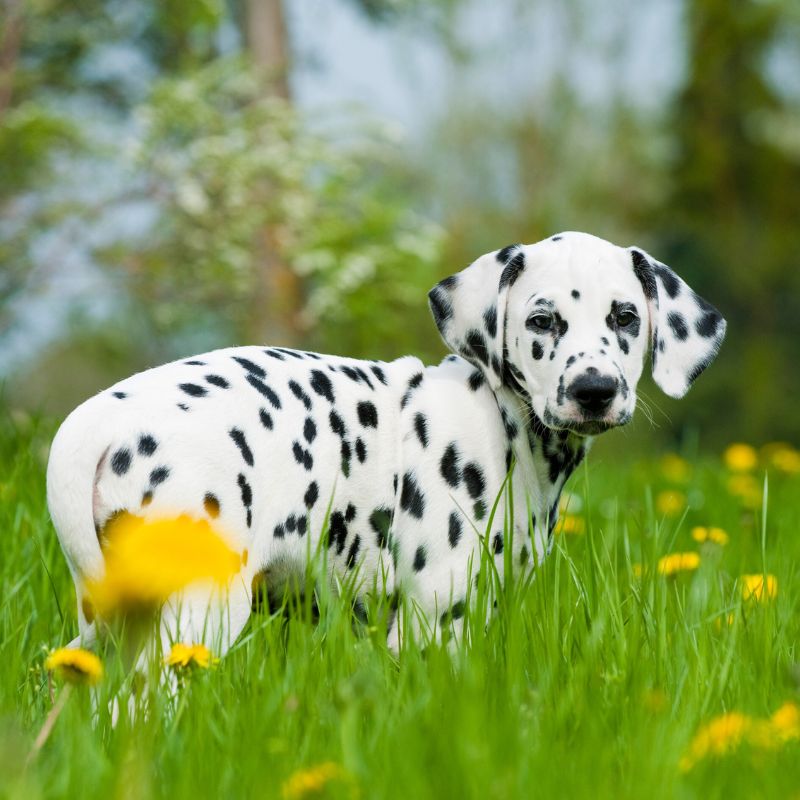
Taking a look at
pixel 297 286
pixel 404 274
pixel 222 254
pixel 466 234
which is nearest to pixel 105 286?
pixel 222 254

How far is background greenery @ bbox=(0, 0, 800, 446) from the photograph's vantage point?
453 inches

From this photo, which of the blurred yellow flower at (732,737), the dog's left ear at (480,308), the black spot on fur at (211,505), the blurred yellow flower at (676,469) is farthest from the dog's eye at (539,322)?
→ the blurred yellow flower at (676,469)

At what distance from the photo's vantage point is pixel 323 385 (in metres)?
3.31

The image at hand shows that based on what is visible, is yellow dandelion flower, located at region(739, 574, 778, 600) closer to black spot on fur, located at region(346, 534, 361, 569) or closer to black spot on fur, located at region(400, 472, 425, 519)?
black spot on fur, located at region(400, 472, 425, 519)

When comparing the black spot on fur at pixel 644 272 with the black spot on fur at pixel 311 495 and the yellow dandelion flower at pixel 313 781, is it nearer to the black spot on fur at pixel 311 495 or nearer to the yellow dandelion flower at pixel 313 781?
the black spot on fur at pixel 311 495

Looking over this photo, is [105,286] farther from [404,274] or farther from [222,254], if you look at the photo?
[404,274]

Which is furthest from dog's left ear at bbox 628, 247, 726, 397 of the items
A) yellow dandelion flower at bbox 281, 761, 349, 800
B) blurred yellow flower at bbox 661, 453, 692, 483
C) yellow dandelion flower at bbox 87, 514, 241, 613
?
blurred yellow flower at bbox 661, 453, 692, 483

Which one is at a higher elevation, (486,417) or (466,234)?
(486,417)

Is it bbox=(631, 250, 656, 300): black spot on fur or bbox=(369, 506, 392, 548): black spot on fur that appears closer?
bbox=(369, 506, 392, 548): black spot on fur

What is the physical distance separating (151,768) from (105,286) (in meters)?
9.96

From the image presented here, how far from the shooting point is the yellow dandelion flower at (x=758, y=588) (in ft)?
10.7

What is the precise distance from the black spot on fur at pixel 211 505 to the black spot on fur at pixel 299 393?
0.53 metres

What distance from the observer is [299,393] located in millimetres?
3201

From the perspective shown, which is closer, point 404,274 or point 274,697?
point 274,697
